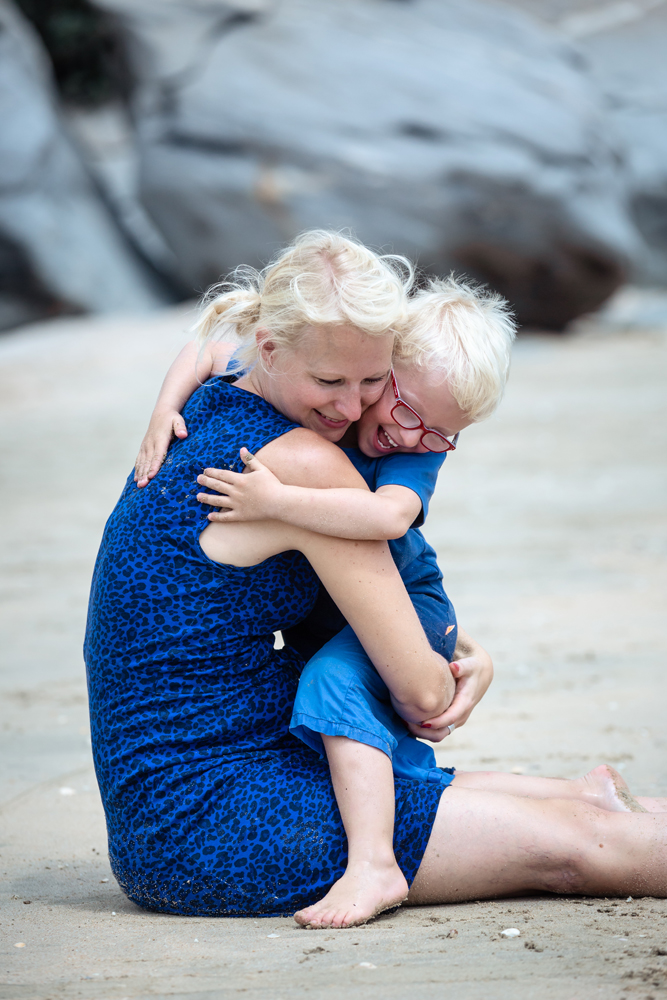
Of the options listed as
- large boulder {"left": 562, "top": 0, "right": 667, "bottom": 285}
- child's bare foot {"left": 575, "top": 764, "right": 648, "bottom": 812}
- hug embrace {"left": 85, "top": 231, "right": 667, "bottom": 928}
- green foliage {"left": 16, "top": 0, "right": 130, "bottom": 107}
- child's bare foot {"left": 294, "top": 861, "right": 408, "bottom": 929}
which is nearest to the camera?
child's bare foot {"left": 294, "top": 861, "right": 408, "bottom": 929}

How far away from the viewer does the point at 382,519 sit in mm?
2098

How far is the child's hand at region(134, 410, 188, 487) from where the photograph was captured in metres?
2.28

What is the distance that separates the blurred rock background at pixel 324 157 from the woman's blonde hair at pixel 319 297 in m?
7.97

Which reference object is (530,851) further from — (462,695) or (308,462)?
(308,462)

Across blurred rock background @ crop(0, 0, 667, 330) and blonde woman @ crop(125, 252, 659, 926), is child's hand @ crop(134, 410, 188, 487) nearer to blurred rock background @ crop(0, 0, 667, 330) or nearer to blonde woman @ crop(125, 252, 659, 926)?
blonde woman @ crop(125, 252, 659, 926)

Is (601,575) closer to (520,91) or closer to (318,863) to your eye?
(318,863)

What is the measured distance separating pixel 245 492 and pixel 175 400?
18.5 inches

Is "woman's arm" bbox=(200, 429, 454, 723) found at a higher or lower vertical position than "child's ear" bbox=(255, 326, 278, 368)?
A: lower

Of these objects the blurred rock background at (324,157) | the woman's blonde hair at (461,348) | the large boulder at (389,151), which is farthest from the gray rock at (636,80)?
the woman's blonde hair at (461,348)

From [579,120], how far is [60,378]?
6.13 metres

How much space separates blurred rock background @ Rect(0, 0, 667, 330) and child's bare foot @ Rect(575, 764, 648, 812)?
810cm

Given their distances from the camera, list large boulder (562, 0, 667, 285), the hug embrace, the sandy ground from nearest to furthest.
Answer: the sandy ground < the hug embrace < large boulder (562, 0, 667, 285)

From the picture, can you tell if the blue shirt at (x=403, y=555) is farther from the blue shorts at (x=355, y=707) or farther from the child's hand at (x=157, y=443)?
the child's hand at (x=157, y=443)

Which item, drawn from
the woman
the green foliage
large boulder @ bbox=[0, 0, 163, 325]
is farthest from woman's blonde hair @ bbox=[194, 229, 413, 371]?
the green foliage
